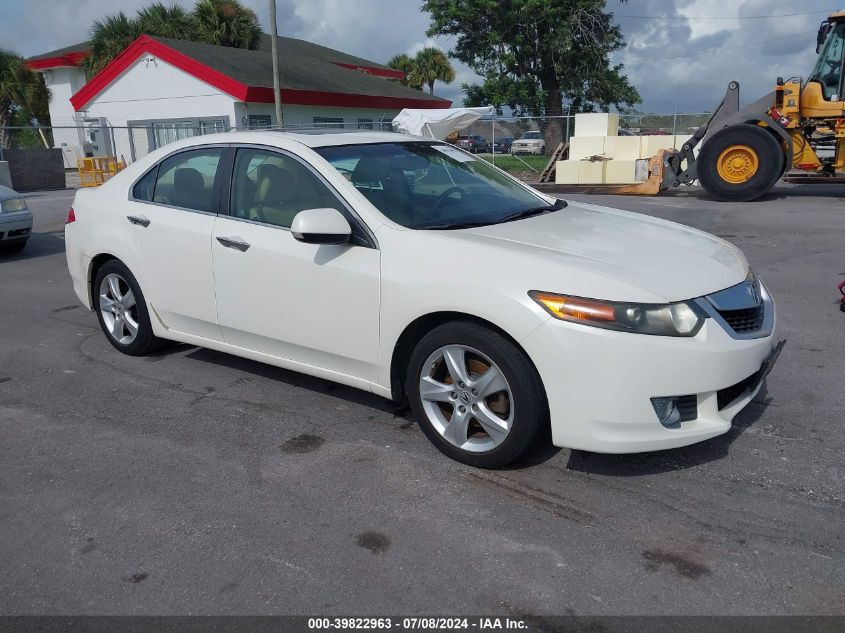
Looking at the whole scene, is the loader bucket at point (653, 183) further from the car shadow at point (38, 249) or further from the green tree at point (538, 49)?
the green tree at point (538, 49)

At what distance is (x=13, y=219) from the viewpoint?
988 centimetres

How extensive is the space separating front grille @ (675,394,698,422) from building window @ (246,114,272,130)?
24.3 meters

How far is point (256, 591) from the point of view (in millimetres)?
2797

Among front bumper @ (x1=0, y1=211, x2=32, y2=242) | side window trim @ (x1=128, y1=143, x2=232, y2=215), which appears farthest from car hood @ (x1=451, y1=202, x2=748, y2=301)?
front bumper @ (x1=0, y1=211, x2=32, y2=242)

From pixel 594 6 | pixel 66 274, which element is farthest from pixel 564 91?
pixel 66 274

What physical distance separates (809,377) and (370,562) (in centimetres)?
329

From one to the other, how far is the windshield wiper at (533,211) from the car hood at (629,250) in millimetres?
73

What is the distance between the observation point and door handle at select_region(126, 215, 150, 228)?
4.93m

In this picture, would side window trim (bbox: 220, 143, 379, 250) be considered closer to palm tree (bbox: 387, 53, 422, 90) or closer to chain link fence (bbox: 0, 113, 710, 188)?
chain link fence (bbox: 0, 113, 710, 188)

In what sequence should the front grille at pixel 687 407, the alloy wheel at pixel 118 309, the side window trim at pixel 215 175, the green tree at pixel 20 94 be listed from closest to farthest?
the front grille at pixel 687 407 → the side window trim at pixel 215 175 → the alloy wheel at pixel 118 309 → the green tree at pixel 20 94

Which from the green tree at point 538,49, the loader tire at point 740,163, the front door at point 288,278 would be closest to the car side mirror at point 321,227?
the front door at point 288,278

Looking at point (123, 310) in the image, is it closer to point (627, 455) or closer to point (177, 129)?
point (627, 455)

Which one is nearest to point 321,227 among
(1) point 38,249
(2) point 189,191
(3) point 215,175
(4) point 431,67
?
(3) point 215,175

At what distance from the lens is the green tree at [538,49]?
107 feet
